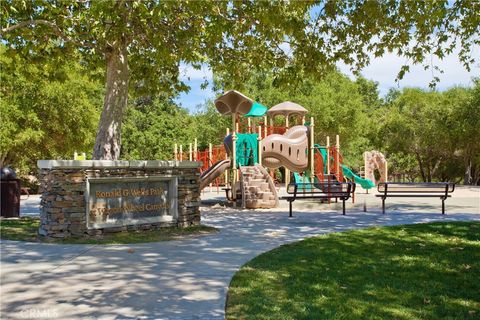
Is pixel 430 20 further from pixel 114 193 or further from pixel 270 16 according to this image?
pixel 114 193

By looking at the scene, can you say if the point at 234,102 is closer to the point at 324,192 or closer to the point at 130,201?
the point at 324,192

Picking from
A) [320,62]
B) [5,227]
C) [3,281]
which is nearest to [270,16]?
[320,62]

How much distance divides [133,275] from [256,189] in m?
10.0

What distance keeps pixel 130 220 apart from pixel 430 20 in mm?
7561

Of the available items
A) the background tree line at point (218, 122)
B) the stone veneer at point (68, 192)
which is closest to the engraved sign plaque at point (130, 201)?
the stone veneer at point (68, 192)

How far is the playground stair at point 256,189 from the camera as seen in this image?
15633 millimetres

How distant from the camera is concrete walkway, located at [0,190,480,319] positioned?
4688 mm

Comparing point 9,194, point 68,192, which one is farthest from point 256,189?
point 68,192

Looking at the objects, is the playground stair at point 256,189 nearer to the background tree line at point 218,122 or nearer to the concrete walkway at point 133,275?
the concrete walkway at point 133,275

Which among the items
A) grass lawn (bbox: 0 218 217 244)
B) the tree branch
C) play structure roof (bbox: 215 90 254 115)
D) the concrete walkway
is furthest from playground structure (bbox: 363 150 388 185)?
the tree branch

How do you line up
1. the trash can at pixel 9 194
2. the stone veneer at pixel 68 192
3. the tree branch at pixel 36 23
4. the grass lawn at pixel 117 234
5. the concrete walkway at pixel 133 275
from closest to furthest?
1. the concrete walkway at pixel 133 275
2. the grass lawn at pixel 117 234
3. the stone veneer at pixel 68 192
4. the tree branch at pixel 36 23
5. the trash can at pixel 9 194

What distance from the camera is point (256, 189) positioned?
624 inches

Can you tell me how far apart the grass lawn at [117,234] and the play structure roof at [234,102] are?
754 centimetres

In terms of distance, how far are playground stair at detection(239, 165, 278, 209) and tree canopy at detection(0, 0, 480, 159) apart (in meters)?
4.14
